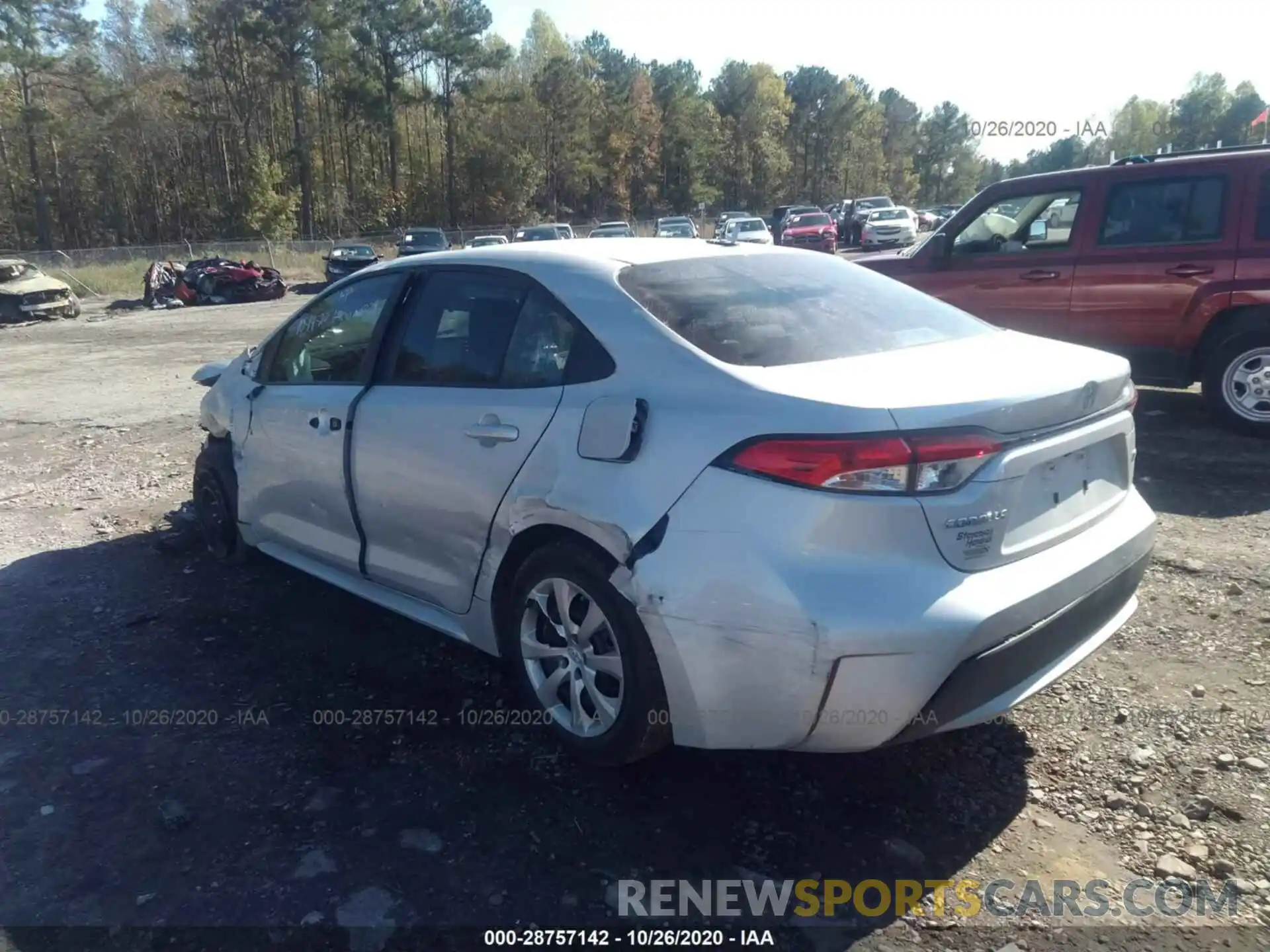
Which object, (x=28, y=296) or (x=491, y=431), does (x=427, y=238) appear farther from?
(x=491, y=431)

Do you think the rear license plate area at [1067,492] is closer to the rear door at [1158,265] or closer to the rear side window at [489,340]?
the rear side window at [489,340]

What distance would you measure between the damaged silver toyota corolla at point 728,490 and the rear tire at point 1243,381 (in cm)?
414

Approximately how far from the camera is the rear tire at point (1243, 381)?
676 centimetres

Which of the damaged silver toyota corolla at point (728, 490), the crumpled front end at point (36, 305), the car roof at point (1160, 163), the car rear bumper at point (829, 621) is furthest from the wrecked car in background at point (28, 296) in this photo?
the car rear bumper at point (829, 621)

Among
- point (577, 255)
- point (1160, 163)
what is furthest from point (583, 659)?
point (1160, 163)

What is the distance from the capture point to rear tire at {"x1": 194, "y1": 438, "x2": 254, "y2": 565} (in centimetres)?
519

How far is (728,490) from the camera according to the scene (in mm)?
2715

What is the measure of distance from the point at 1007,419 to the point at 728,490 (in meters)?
0.80

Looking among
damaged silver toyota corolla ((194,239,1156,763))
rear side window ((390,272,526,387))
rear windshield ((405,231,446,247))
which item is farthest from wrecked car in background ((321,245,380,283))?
damaged silver toyota corolla ((194,239,1156,763))

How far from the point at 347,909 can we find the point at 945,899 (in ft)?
5.20

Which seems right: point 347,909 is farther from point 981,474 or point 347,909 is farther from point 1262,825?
point 1262,825

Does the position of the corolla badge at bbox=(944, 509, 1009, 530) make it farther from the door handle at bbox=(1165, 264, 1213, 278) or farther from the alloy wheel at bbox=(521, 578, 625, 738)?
the door handle at bbox=(1165, 264, 1213, 278)

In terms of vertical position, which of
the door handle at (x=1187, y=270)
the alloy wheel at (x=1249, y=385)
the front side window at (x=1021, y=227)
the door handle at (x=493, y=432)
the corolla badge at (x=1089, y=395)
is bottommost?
the alloy wheel at (x=1249, y=385)

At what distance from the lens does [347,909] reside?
105 inches
